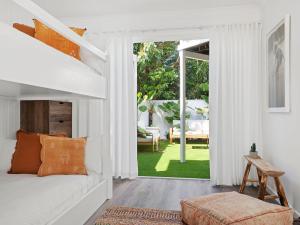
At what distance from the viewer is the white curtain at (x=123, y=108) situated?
12.5 feet

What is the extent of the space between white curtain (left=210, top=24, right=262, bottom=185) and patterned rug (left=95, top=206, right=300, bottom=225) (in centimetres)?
128

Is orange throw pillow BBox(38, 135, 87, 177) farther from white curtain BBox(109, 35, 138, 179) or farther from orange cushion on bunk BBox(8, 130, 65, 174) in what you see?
white curtain BBox(109, 35, 138, 179)

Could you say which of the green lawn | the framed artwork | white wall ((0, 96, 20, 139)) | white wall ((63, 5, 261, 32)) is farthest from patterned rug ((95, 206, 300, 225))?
white wall ((63, 5, 261, 32))

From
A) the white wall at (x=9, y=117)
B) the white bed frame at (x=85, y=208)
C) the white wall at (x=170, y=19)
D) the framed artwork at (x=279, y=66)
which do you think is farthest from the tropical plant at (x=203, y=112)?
the white wall at (x=9, y=117)

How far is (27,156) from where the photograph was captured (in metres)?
2.49

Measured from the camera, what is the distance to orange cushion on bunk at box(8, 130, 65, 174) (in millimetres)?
2451

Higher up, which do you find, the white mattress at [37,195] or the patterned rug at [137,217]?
the white mattress at [37,195]

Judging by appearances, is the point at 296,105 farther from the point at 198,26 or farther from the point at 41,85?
the point at 41,85

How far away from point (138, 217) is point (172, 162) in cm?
274

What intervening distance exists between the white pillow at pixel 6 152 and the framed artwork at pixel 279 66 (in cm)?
259

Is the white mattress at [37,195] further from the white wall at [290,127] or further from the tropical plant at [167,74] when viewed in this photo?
the tropical plant at [167,74]

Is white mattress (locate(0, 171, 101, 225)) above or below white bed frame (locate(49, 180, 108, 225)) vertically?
above

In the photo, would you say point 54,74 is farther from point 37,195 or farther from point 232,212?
point 232,212

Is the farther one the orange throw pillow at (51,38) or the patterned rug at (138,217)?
the orange throw pillow at (51,38)
